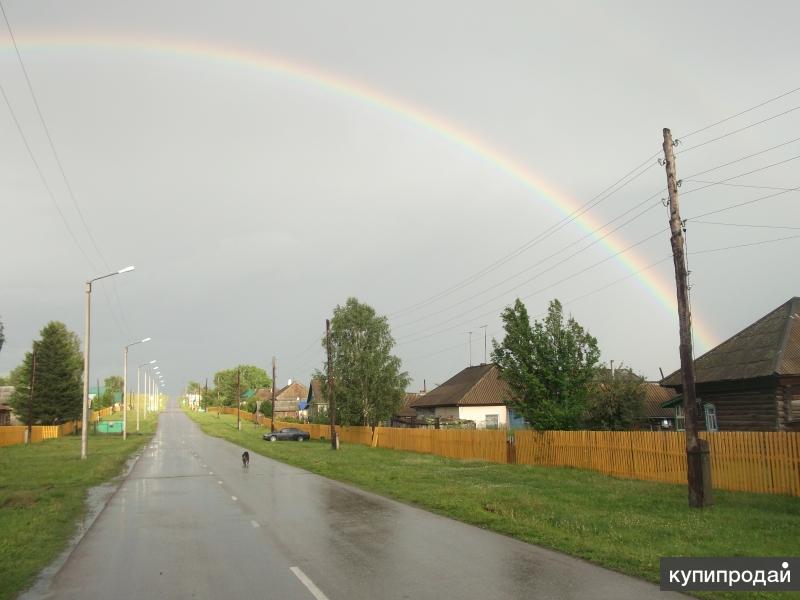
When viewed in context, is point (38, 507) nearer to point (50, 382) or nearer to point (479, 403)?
point (479, 403)

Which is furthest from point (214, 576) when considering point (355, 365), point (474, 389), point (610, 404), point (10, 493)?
point (474, 389)

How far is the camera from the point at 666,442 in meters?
23.2

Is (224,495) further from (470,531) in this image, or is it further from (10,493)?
(470,531)

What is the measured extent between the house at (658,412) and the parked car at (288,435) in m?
33.1

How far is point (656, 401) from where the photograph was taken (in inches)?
2340

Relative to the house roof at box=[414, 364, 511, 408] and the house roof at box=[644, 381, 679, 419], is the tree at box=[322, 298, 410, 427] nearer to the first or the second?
the house roof at box=[414, 364, 511, 408]

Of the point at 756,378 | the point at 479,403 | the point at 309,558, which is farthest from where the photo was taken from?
the point at 479,403

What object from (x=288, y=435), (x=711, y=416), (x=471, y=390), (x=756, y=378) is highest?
(x=756, y=378)

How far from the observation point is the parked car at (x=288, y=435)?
6444cm

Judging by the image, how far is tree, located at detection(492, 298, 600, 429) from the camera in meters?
30.9

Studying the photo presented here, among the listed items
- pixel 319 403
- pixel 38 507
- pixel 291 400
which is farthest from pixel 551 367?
pixel 291 400

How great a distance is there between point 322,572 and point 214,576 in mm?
1575

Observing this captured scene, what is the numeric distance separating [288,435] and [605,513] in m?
53.3

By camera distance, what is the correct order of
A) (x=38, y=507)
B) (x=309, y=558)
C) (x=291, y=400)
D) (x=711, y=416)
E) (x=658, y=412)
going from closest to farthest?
(x=309, y=558) → (x=38, y=507) → (x=711, y=416) → (x=658, y=412) → (x=291, y=400)
